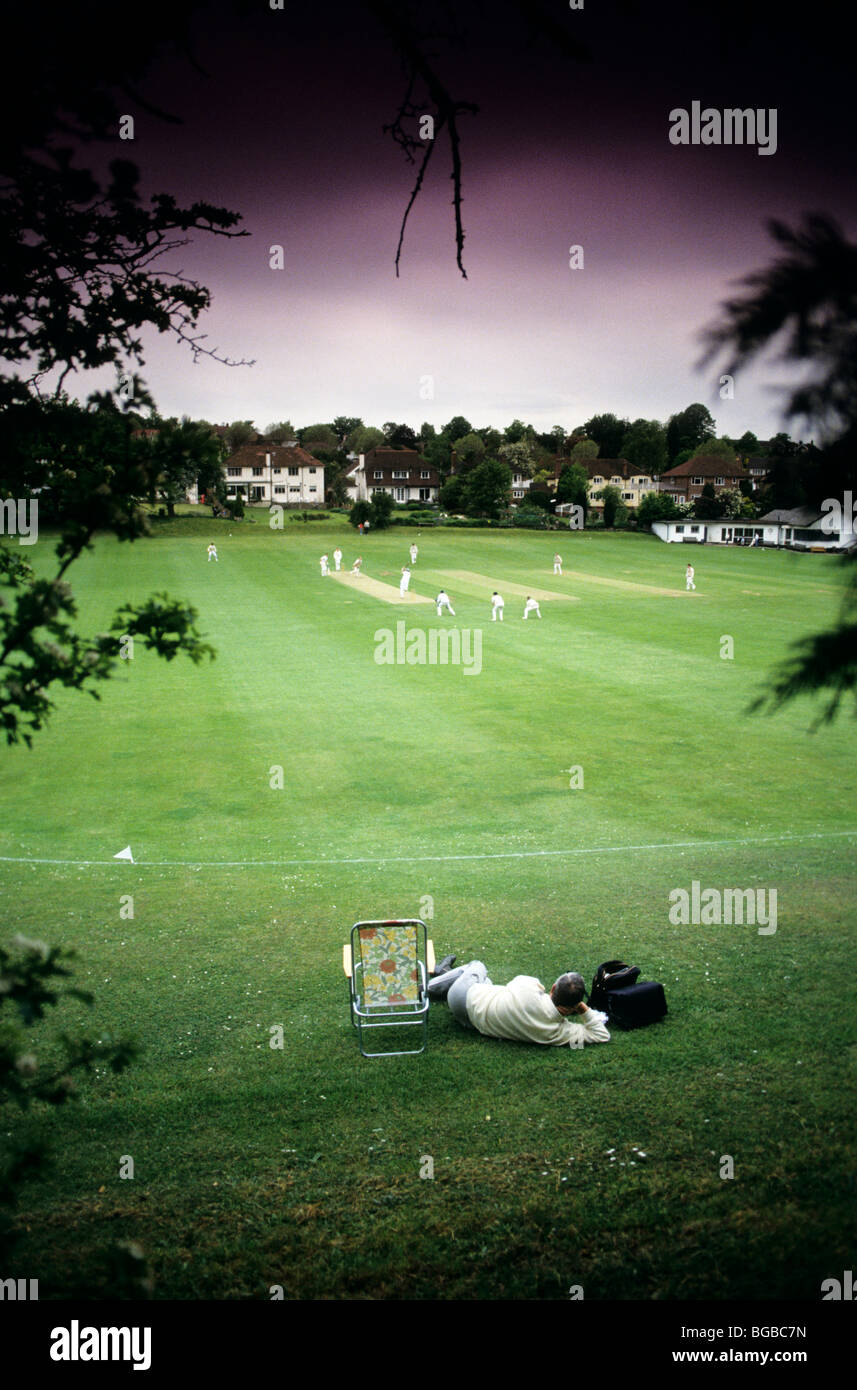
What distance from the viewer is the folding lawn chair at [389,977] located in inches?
336

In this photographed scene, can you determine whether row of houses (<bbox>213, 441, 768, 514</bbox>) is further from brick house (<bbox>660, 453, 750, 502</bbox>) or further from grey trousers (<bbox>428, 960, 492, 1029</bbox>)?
grey trousers (<bbox>428, 960, 492, 1029</bbox>)

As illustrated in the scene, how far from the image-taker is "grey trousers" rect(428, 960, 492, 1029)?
893 centimetres

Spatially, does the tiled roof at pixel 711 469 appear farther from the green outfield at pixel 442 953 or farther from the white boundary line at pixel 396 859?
the white boundary line at pixel 396 859

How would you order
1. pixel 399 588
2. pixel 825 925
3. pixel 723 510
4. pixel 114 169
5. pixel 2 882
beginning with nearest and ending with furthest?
pixel 114 169
pixel 825 925
pixel 2 882
pixel 399 588
pixel 723 510

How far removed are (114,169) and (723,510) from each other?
110 m

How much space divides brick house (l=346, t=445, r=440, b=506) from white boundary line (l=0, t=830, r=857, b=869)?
126599mm

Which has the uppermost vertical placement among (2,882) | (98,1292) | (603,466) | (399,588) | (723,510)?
(603,466)

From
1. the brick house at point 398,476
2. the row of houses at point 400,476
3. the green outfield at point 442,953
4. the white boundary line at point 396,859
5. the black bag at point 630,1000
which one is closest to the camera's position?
the green outfield at point 442,953

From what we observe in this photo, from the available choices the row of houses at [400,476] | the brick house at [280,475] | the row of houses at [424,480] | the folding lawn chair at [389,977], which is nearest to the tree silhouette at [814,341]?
the folding lawn chair at [389,977]

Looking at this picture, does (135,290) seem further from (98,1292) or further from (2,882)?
(2,882)

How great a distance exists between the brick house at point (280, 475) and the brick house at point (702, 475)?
5089 cm

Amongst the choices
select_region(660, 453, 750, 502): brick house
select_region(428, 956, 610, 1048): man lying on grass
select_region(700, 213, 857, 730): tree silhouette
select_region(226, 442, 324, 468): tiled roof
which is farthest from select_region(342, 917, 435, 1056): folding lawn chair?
select_region(660, 453, 750, 502): brick house
